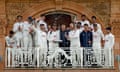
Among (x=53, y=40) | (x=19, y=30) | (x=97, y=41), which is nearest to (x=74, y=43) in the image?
(x=53, y=40)

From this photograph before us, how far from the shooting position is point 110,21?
92.4 ft

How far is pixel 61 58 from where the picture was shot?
26406 millimetres

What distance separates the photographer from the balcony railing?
86.5 feet

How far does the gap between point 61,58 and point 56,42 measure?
0.68 meters

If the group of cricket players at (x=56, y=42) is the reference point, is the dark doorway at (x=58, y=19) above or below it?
above

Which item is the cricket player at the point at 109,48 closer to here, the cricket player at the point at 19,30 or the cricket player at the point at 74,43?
the cricket player at the point at 74,43

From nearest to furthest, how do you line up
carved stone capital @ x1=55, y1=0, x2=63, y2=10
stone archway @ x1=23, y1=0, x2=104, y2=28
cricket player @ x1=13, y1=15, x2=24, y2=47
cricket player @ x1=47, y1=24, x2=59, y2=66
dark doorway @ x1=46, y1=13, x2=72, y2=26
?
cricket player @ x1=47, y1=24, x2=59, y2=66 → cricket player @ x1=13, y1=15, x2=24, y2=47 → carved stone capital @ x1=55, y1=0, x2=63, y2=10 → stone archway @ x1=23, y1=0, x2=104, y2=28 → dark doorway @ x1=46, y1=13, x2=72, y2=26

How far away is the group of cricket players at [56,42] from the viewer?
26.5 metres

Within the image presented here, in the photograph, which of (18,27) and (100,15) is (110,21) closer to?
(100,15)

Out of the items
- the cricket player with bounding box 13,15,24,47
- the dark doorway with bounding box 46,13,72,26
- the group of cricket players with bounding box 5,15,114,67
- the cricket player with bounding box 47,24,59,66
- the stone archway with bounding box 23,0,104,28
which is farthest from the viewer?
the dark doorway with bounding box 46,13,72,26

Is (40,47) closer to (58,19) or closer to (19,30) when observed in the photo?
(19,30)

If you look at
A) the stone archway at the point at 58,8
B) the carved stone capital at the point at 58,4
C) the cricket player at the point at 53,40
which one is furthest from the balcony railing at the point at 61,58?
the carved stone capital at the point at 58,4

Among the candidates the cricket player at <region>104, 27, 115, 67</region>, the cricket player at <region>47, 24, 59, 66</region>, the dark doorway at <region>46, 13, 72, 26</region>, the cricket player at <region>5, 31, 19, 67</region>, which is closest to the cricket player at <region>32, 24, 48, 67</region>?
the cricket player at <region>47, 24, 59, 66</region>

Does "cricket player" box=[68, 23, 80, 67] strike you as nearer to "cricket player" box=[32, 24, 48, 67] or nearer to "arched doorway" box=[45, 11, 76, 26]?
"cricket player" box=[32, 24, 48, 67]
